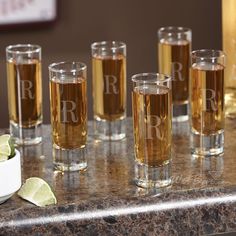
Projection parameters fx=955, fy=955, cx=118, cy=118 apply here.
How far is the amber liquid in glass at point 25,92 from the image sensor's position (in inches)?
103

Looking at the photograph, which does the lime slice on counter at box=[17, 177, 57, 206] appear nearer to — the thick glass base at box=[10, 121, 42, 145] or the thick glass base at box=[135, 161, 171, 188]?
the thick glass base at box=[135, 161, 171, 188]

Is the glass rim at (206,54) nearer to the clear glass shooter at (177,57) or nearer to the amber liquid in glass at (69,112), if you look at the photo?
the clear glass shooter at (177,57)

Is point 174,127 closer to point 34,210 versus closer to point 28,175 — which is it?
point 28,175

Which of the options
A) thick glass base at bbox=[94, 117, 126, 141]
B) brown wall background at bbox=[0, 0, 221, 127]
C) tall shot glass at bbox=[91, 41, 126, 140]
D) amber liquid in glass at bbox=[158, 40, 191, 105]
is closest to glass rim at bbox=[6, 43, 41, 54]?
tall shot glass at bbox=[91, 41, 126, 140]

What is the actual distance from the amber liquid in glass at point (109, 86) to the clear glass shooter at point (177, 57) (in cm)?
18

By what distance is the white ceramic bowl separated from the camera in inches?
86.8

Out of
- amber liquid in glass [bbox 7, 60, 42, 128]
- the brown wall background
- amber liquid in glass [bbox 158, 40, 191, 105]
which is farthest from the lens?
the brown wall background

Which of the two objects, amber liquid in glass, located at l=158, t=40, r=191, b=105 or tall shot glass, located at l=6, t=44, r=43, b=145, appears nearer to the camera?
tall shot glass, located at l=6, t=44, r=43, b=145

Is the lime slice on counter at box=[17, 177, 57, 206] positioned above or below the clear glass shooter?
below

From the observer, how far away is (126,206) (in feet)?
7.27

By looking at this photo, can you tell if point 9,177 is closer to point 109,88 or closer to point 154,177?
point 154,177

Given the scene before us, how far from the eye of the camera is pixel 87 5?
4664 millimetres

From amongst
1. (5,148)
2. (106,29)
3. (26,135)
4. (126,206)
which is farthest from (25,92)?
(106,29)

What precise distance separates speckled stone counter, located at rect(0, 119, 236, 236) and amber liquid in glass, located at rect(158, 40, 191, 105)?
1.29 ft
